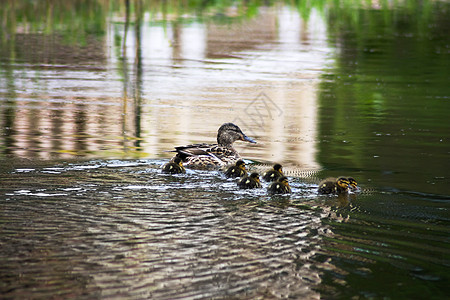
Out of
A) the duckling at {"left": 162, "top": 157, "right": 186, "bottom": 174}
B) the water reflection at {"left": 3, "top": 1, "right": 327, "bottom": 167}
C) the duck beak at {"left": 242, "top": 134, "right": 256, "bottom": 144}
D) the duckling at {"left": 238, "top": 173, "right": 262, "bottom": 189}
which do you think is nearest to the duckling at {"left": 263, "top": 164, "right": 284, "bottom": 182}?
the duckling at {"left": 238, "top": 173, "right": 262, "bottom": 189}

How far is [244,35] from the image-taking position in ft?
66.4

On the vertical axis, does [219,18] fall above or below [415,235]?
above

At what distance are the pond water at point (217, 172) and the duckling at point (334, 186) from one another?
0.09 metres

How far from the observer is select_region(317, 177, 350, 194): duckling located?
22.4 ft

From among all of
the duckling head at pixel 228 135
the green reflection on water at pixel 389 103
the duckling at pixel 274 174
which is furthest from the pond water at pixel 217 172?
the duckling head at pixel 228 135

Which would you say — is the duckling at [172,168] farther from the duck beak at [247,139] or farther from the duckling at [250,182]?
the duck beak at [247,139]

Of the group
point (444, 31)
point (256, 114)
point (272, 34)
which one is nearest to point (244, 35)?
point (272, 34)

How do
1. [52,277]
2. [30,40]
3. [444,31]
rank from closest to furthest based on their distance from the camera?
[52,277] → [30,40] → [444,31]

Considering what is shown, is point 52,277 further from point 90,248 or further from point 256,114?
point 256,114

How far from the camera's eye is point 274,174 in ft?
23.9

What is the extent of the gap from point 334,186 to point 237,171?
3.25 feet

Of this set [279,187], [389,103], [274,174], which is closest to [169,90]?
[389,103]

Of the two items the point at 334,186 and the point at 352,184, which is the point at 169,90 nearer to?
the point at 352,184

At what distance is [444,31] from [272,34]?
485 centimetres
